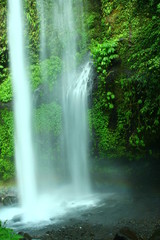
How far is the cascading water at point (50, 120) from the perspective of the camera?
297 inches

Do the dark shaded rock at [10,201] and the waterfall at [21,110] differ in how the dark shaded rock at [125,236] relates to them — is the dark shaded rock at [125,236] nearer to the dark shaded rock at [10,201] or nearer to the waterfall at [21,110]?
the waterfall at [21,110]

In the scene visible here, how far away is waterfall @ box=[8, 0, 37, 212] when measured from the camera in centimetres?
784

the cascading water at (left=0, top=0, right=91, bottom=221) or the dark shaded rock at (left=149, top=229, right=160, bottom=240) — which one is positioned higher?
the cascading water at (left=0, top=0, right=91, bottom=221)

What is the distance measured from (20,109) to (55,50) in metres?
2.52

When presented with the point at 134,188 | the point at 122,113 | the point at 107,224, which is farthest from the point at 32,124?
the point at 107,224

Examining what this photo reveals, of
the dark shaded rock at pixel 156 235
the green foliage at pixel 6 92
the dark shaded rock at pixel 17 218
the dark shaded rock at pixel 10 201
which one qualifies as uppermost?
the green foliage at pixel 6 92

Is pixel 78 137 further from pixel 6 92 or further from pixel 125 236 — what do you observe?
pixel 125 236

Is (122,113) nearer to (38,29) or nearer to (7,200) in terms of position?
(7,200)

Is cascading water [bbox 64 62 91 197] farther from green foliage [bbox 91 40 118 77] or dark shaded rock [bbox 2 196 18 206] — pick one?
dark shaded rock [bbox 2 196 18 206]

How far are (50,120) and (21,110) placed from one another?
1.01 meters

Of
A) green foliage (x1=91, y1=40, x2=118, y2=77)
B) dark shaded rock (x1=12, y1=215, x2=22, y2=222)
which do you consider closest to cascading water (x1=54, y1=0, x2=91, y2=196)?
green foliage (x1=91, y1=40, x2=118, y2=77)

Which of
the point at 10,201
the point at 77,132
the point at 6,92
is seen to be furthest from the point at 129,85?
the point at 10,201

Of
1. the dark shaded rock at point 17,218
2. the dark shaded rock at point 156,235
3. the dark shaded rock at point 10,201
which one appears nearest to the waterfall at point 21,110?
the dark shaded rock at point 10,201

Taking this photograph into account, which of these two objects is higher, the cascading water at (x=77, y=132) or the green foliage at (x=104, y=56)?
the green foliage at (x=104, y=56)
